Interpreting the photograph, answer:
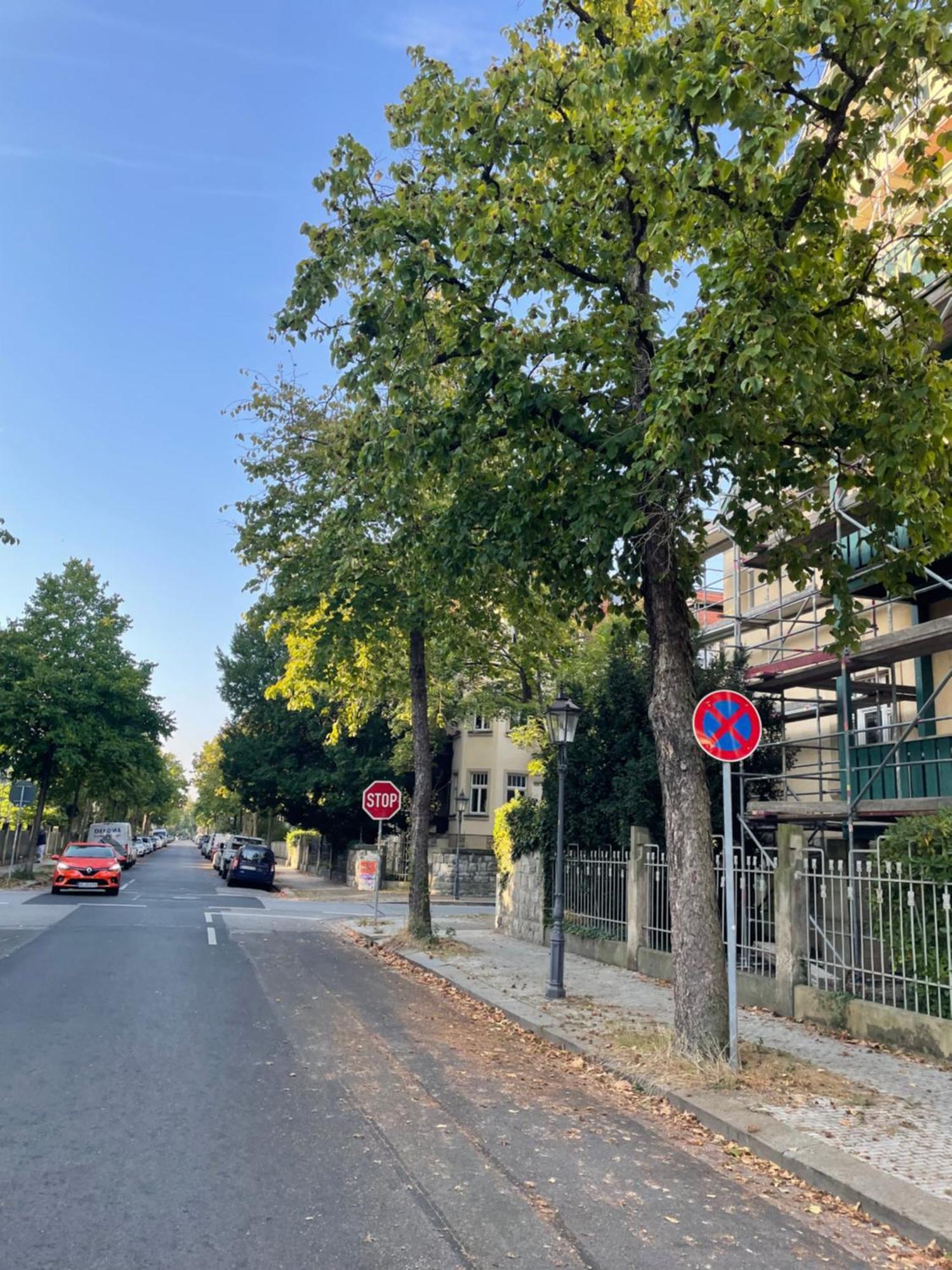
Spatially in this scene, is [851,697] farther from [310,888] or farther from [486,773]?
[486,773]

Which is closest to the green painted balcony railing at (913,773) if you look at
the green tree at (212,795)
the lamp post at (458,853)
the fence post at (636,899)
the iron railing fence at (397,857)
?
the fence post at (636,899)

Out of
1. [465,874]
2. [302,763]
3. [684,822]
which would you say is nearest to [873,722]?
[684,822]

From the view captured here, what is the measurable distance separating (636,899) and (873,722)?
23.8 ft

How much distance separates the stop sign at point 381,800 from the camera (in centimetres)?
2200

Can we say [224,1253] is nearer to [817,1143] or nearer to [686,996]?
[817,1143]

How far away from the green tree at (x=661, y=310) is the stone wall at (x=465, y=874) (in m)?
30.2

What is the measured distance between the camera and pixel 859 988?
33.8 ft

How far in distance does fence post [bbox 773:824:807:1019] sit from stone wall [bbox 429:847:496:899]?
95.9ft

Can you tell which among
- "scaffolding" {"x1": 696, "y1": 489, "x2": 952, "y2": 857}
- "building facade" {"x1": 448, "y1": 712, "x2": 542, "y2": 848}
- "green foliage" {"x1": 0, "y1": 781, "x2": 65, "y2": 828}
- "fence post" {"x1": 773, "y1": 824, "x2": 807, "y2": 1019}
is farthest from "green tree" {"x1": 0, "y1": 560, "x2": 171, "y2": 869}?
"fence post" {"x1": 773, "y1": 824, "x2": 807, "y2": 1019}

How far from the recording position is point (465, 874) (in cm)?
4012

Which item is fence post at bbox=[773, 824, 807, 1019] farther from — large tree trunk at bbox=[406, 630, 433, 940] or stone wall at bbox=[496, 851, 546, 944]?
large tree trunk at bbox=[406, 630, 433, 940]

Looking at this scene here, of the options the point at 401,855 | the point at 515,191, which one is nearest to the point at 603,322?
the point at 515,191

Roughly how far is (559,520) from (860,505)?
6122 millimetres

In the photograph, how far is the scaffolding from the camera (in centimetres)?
1368
